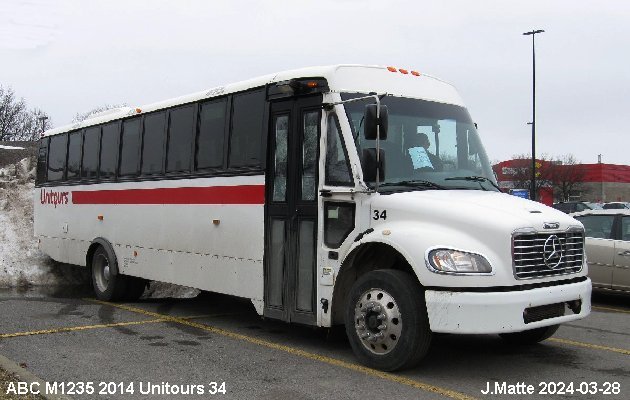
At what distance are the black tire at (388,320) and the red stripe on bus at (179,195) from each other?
6.70 feet

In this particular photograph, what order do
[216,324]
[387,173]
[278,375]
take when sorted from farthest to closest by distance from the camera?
[216,324] < [387,173] < [278,375]

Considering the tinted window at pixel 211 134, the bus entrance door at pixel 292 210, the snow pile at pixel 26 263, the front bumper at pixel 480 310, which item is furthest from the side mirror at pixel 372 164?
the snow pile at pixel 26 263

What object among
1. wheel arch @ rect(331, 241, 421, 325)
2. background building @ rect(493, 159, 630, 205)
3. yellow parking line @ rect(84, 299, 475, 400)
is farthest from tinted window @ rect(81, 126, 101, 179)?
background building @ rect(493, 159, 630, 205)

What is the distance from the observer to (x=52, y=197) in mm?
13688

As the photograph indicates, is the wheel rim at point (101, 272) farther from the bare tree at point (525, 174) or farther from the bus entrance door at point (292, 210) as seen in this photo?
the bare tree at point (525, 174)

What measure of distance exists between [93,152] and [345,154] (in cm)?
673

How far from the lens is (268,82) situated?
836 cm

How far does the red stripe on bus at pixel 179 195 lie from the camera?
8516 millimetres

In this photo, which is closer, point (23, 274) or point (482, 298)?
point (482, 298)

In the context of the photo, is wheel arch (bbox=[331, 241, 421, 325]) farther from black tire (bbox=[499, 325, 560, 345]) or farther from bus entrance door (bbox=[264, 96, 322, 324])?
black tire (bbox=[499, 325, 560, 345])

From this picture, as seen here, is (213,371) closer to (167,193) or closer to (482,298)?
(482,298)

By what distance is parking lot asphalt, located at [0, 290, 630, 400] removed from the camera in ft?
19.9

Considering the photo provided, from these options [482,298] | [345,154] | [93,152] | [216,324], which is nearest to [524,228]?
[482,298]

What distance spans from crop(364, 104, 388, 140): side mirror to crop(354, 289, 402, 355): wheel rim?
151cm
